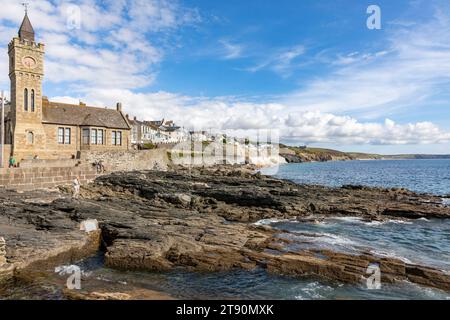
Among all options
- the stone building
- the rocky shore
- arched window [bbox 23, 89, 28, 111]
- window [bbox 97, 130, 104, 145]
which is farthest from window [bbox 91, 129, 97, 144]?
the rocky shore

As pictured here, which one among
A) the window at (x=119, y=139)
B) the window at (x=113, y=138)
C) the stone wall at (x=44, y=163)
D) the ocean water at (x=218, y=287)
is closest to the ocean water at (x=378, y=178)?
the window at (x=119, y=139)

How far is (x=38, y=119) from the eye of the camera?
39250 millimetres

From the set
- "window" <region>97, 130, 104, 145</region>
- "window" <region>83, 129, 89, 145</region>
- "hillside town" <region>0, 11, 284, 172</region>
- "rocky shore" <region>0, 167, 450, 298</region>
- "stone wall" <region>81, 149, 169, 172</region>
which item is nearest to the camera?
"rocky shore" <region>0, 167, 450, 298</region>

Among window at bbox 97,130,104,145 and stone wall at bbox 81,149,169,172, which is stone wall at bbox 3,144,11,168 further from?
window at bbox 97,130,104,145

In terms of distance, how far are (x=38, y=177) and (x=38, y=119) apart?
14.0m

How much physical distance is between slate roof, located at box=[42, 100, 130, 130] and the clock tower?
2074mm

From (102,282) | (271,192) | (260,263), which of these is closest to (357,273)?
(260,263)

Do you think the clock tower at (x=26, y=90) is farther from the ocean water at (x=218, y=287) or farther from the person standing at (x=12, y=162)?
the ocean water at (x=218, y=287)

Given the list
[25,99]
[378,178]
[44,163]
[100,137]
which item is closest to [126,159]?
[100,137]

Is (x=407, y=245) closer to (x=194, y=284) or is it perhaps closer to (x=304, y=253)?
(x=304, y=253)

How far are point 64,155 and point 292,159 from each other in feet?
500

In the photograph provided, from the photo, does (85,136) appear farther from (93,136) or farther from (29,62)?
(29,62)

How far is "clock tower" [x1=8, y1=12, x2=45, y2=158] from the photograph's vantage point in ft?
→ 121

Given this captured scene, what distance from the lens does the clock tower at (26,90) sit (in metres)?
36.8
